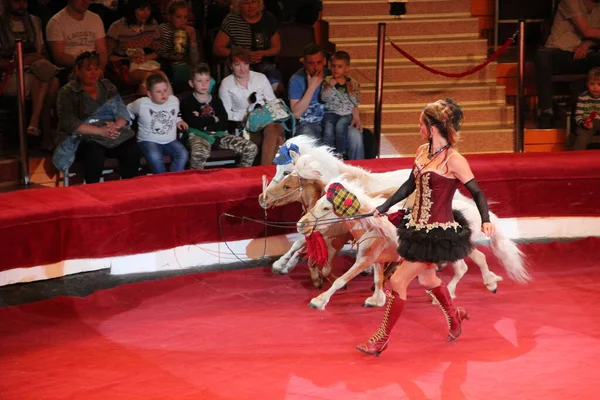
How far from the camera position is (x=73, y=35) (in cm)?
967

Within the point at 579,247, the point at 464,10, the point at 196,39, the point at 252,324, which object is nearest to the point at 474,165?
the point at 579,247

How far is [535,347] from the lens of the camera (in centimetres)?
617

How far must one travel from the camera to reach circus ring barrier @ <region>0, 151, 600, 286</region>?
7043mm

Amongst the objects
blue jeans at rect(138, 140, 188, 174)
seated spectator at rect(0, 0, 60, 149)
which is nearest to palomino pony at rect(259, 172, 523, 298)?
blue jeans at rect(138, 140, 188, 174)

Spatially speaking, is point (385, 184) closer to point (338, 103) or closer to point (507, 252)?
point (507, 252)

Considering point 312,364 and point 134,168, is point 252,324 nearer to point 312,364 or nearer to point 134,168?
point 312,364

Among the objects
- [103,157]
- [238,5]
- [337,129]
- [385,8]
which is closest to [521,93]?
[337,129]

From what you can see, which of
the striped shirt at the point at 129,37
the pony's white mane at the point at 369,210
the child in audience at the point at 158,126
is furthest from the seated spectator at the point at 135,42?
the pony's white mane at the point at 369,210

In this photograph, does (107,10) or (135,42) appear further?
(107,10)

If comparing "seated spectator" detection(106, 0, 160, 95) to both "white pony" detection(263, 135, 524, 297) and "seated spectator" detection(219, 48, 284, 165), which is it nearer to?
"seated spectator" detection(219, 48, 284, 165)

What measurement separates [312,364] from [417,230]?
1029mm

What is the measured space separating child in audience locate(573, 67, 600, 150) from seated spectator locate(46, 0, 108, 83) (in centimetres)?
490

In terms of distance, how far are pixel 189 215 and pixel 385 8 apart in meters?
5.46

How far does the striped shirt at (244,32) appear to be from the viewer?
33.7ft
